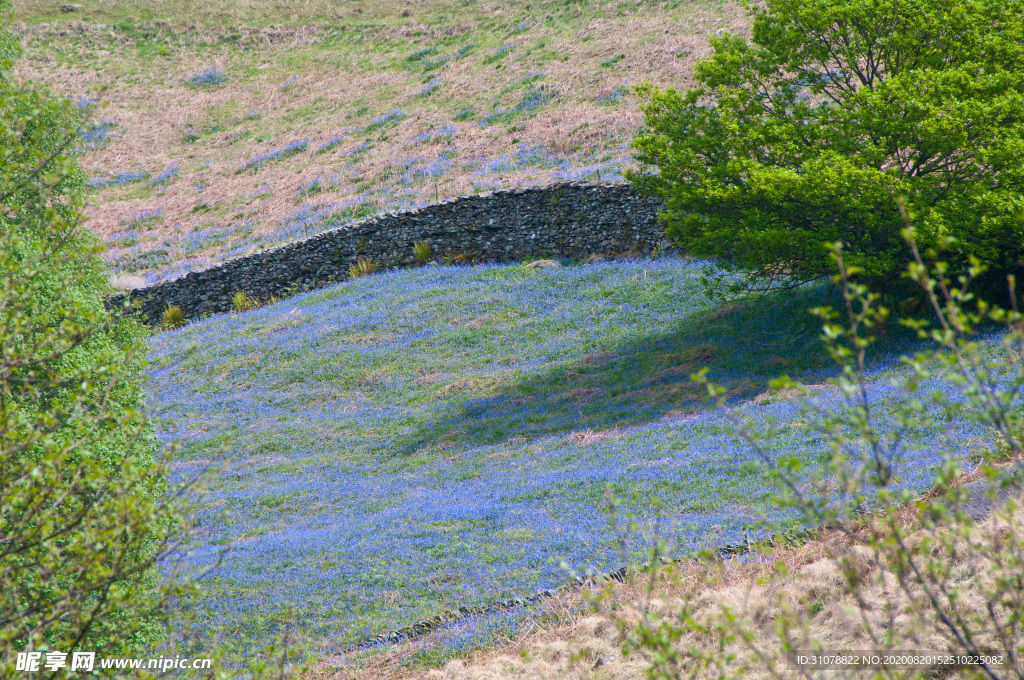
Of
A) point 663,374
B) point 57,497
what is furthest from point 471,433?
point 57,497

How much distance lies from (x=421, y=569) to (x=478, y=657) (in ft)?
7.27

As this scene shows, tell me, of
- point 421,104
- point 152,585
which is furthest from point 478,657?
point 421,104

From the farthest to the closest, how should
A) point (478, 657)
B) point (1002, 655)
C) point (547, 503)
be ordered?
1. point (547, 503)
2. point (478, 657)
3. point (1002, 655)

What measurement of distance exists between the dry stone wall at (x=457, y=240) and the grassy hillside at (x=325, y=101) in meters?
2.41

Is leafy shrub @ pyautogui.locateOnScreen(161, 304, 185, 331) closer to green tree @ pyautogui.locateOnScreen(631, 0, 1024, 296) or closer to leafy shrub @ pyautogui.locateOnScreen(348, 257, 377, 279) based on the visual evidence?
leafy shrub @ pyautogui.locateOnScreen(348, 257, 377, 279)

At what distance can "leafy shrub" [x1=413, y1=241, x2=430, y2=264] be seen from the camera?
95.7 feet

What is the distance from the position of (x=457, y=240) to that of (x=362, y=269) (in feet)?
13.4

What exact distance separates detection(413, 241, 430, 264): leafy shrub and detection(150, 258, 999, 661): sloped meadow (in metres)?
1.07

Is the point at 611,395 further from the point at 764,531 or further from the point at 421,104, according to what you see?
the point at 421,104

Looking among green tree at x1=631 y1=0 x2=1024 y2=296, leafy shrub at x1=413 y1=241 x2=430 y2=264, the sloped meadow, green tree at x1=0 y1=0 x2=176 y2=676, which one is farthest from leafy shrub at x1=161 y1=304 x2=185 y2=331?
green tree at x1=0 y1=0 x2=176 y2=676

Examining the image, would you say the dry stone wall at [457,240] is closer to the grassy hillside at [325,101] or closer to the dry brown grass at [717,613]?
the grassy hillside at [325,101]

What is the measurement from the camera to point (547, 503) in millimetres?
11359

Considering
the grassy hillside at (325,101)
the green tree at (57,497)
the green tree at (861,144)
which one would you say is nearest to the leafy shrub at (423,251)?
the grassy hillside at (325,101)

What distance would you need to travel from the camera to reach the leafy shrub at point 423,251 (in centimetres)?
2917
